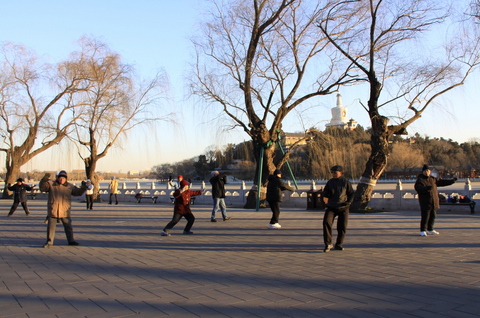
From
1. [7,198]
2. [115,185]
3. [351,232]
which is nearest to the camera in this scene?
[351,232]

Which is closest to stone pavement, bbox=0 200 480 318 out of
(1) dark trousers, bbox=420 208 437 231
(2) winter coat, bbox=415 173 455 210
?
(1) dark trousers, bbox=420 208 437 231

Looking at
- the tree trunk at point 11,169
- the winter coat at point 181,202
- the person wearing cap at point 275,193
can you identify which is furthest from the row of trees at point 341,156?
the tree trunk at point 11,169

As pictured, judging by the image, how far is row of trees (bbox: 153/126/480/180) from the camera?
70.9 feet

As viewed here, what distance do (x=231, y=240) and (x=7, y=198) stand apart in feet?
104

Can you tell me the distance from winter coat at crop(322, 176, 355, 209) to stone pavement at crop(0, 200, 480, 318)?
3.04 ft

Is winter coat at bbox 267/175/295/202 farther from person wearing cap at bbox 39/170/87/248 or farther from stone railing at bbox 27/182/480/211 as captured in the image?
stone railing at bbox 27/182/480/211

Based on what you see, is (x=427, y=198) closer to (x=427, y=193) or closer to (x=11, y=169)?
(x=427, y=193)

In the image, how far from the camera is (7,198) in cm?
3600

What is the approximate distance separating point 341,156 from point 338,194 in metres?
15.9

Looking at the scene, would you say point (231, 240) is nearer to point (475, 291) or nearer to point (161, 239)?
point (161, 239)

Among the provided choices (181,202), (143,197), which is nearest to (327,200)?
(181,202)

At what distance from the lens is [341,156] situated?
23.9 m

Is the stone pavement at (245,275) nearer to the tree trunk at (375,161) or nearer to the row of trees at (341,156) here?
the tree trunk at (375,161)

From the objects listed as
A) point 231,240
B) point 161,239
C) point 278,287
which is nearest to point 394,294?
point 278,287
